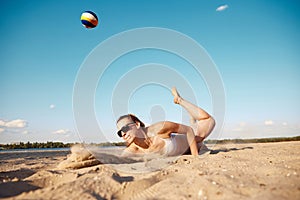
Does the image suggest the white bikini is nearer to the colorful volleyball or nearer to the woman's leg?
the woman's leg

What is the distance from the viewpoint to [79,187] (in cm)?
214

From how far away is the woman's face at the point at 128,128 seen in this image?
4.64m

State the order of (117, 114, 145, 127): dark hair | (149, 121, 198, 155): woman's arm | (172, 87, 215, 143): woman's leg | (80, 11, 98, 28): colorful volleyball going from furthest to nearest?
(80, 11, 98, 28): colorful volleyball, (172, 87, 215, 143): woman's leg, (117, 114, 145, 127): dark hair, (149, 121, 198, 155): woman's arm

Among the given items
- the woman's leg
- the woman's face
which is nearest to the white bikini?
the woman's leg

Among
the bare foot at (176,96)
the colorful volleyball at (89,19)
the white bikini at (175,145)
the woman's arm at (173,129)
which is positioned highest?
the colorful volleyball at (89,19)

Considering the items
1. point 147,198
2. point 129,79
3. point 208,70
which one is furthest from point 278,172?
point 129,79

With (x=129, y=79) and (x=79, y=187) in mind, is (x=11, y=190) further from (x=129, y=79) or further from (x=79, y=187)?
(x=129, y=79)

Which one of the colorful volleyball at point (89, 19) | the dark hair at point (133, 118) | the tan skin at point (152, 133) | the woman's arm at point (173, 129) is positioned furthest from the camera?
the colorful volleyball at point (89, 19)

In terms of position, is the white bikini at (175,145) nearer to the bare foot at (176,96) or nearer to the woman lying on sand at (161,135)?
the woman lying on sand at (161,135)

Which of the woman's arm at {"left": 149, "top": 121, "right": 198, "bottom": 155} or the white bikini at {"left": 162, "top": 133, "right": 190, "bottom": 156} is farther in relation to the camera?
the white bikini at {"left": 162, "top": 133, "right": 190, "bottom": 156}

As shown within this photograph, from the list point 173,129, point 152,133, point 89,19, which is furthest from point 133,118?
point 89,19

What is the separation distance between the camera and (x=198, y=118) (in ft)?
17.9

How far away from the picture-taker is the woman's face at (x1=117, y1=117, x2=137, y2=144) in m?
4.64

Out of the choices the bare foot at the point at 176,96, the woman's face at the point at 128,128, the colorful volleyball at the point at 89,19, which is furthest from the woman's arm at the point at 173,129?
the colorful volleyball at the point at 89,19
